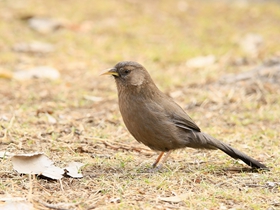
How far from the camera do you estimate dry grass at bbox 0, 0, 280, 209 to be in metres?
4.28

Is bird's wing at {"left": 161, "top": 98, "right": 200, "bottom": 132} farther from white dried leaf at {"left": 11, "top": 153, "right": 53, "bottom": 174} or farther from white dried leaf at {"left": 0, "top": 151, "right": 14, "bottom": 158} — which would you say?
white dried leaf at {"left": 0, "top": 151, "right": 14, "bottom": 158}

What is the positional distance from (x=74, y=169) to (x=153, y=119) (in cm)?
85

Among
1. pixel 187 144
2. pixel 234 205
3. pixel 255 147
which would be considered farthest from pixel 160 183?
pixel 255 147

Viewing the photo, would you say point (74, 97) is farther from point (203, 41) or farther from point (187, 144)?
point (203, 41)

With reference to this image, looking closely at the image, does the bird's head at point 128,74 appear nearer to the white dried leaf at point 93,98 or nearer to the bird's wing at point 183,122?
the bird's wing at point 183,122

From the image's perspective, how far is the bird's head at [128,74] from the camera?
206 inches

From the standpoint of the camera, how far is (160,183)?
4.40 m

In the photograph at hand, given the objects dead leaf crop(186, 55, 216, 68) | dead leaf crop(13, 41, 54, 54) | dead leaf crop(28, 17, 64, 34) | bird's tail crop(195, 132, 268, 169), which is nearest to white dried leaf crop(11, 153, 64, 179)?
bird's tail crop(195, 132, 268, 169)

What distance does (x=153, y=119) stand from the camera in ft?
16.5

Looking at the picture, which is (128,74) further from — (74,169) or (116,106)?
(116,106)

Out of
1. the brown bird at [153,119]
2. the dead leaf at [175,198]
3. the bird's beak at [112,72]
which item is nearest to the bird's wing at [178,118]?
the brown bird at [153,119]

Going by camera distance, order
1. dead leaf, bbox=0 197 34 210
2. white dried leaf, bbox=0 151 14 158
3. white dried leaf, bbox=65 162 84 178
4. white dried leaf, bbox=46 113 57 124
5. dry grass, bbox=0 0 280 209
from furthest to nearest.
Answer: white dried leaf, bbox=46 113 57 124 < white dried leaf, bbox=0 151 14 158 < white dried leaf, bbox=65 162 84 178 < dry grass, bbox=0 0 280 209 < dead leaf, bbox=0 197 34 210

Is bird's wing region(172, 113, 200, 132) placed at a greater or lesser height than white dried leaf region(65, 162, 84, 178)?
greater

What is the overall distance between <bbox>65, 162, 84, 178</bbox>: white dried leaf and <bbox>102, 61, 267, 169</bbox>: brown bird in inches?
22.6
